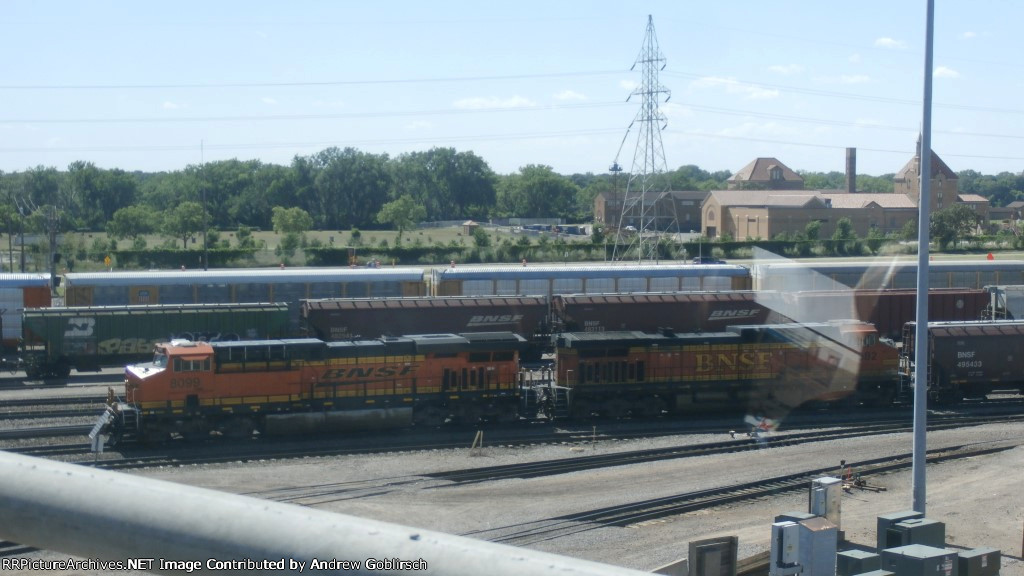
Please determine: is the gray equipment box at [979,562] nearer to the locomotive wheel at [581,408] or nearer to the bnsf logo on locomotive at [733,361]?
the locomotive wheel at [581,408]

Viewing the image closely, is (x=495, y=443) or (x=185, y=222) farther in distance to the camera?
(x=185, y=222)

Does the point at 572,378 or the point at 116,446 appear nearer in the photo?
the point at 116,446

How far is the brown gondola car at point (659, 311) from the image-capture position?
105ft

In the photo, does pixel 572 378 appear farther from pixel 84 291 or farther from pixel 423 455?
pixel 84 291

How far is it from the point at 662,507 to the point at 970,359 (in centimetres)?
1435

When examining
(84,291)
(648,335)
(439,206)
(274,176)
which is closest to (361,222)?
(274,176)

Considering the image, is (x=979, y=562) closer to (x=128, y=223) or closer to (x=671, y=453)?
(x=671, y=453)

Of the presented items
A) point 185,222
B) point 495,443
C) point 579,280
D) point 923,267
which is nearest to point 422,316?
point 579,280

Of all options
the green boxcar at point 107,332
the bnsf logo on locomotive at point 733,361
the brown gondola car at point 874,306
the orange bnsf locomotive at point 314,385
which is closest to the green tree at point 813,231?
the brown gondola car at point 874,306

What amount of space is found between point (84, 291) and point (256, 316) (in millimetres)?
6485

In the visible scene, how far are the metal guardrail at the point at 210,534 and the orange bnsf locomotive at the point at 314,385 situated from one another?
68.7 feet

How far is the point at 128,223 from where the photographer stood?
72125 millimetres

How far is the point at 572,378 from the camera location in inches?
974

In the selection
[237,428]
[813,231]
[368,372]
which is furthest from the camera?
[813,231]
